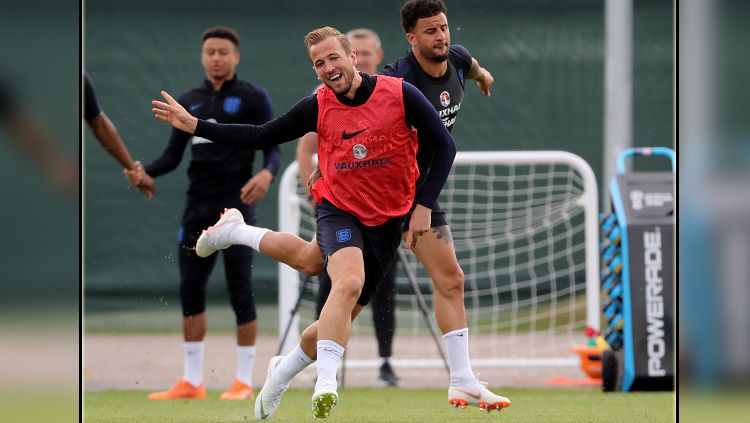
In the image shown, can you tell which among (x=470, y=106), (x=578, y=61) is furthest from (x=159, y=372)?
(x=578, y=61)

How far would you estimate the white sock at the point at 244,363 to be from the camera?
A: 7.12 meters

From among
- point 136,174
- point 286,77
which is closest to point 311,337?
point 136,174

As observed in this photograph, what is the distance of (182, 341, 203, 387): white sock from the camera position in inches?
284

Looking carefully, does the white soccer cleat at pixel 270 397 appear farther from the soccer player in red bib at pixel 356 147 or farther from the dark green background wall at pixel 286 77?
the dark green background wall at pixel 286 77

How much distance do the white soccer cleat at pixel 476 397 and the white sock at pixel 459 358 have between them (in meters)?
0.03

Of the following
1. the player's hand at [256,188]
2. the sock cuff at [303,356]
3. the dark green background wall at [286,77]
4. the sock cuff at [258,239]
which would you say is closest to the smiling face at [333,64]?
the sock cuff at [258,239]

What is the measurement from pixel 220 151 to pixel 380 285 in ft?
4.47

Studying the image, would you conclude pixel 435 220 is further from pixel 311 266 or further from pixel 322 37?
pixel 322 37

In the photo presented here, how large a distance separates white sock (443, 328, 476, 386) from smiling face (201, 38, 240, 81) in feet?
8.56

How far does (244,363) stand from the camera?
7160 millimetres

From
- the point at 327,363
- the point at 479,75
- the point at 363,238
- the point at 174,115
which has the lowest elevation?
the point at 327,363
